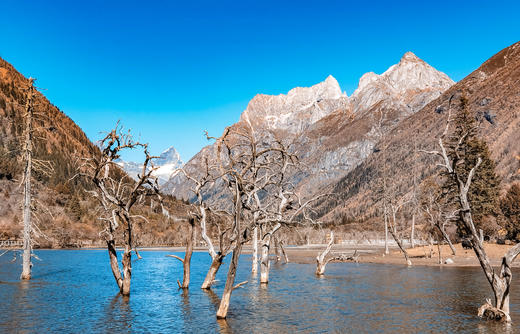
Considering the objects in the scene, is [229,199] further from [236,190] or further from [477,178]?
[477,178]

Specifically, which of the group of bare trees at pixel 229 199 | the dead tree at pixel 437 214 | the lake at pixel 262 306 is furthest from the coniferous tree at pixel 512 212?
the group of bare trees at pixel 229 199

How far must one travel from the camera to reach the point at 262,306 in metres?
28.8

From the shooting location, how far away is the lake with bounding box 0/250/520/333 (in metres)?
22.4

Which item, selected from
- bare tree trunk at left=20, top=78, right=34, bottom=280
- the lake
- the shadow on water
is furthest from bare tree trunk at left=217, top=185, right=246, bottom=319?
bare tree trunk at left=20, top=78, right=34, bottom=280

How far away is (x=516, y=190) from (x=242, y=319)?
66.5 m

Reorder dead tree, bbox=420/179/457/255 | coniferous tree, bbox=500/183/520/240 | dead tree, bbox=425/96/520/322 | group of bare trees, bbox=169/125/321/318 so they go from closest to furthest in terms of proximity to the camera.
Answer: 1. dead tree, bbox=425/96/520/322
2. group of bare trees, bbox=169/125/321/318
3. dead tree, bbox=420/179/457/255
4. coniferous tree, bbox=500/183/520/240

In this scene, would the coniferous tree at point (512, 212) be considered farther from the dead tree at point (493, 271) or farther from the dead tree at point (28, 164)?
the dead tree at point (28, 164)

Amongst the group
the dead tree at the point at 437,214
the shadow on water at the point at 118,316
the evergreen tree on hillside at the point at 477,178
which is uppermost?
the evergreen tree on hillside at the point at 477,178

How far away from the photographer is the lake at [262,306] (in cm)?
2239

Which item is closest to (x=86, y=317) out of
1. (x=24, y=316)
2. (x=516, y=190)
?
(x=24, y=316)

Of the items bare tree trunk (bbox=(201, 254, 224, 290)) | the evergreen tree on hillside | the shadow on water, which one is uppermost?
the evergreen tree on hillside

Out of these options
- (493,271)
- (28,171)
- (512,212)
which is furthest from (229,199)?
(512,212)

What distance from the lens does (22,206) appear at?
133 feet

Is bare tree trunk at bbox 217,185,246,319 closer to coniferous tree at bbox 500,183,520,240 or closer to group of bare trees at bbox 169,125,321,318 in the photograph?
group of bare trees at bbox 169,125,321,318
